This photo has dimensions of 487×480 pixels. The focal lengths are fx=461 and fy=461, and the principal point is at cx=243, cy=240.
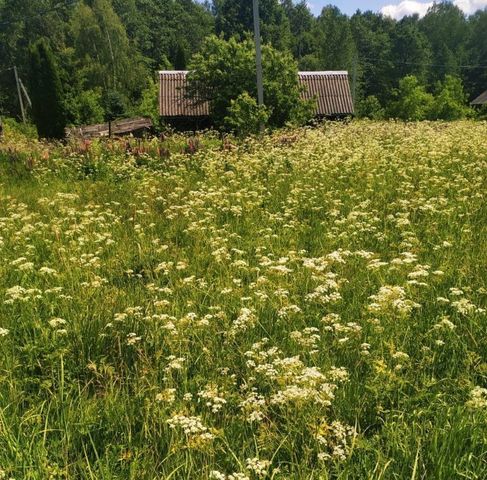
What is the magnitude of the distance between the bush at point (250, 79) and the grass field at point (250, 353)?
14646 mm

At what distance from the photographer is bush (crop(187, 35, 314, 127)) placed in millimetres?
20234

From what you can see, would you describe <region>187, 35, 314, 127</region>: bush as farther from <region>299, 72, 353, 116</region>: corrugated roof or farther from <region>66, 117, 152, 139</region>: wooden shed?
<region>299, 72, 353, 116</region>: corrugated roof

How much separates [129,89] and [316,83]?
3255cm

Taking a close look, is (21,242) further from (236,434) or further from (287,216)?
(236,434)

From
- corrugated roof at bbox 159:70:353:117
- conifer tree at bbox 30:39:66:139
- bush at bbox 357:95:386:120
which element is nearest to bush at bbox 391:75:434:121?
bush at bbox 357:95:386:120

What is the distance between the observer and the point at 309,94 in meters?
29.6

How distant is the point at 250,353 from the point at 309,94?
A: 29.0m

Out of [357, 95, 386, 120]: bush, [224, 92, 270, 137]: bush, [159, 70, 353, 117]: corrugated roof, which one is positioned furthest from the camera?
[357, 95, 386, 120]: bush


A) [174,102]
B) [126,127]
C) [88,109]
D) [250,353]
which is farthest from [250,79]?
[88,109]

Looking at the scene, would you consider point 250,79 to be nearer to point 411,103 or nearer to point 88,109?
point 411,103

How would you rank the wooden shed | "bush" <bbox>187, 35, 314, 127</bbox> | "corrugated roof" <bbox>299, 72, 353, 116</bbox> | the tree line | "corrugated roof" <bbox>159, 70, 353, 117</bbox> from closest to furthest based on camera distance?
"bush" <bbox>187, 35, 314, 127</bbox>, the wooden shed, "corrugated roof" <bbox>159, 70, 353, 117</bbox>, "corrugated roof" <bbox>299, 72, 353, 116</bbox>, the tree line

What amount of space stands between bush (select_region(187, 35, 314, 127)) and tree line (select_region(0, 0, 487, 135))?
20281mm

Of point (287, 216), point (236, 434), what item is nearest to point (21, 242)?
point (287, 216)

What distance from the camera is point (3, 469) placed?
205cm
